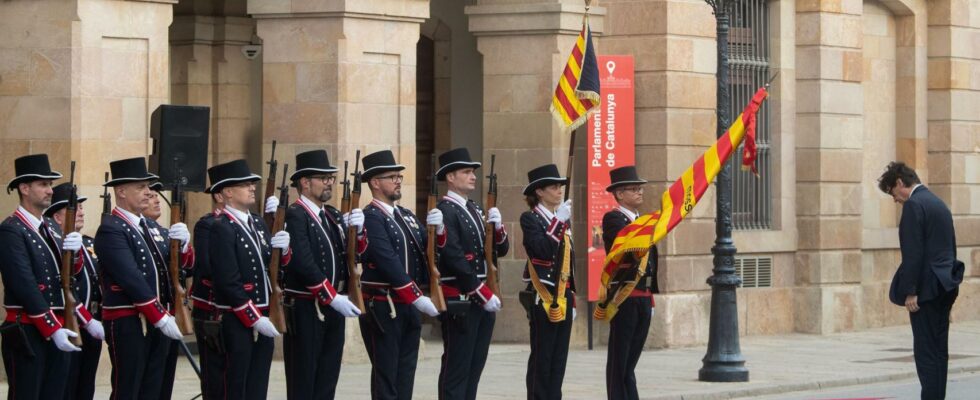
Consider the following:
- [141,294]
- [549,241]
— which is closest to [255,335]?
[141,294]

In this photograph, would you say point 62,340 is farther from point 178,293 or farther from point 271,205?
point 271,205

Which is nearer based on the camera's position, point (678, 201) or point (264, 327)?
point (264, 327)

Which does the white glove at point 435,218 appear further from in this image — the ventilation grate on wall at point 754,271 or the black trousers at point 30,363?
the ventilation grate on wall at point 754,271

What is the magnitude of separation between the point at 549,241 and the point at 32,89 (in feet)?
17.5

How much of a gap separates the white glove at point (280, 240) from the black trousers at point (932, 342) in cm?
485

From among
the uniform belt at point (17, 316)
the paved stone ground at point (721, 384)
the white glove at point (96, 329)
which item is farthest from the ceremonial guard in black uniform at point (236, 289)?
the paved stone ground at point (721, 384)

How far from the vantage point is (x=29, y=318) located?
38.8 feet

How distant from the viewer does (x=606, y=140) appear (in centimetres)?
2159

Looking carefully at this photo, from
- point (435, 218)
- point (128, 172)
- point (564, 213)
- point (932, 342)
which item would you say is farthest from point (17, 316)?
point (932, 342)

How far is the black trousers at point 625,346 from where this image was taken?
14.7 m

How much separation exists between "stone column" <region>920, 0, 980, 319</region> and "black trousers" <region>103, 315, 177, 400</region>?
51.9ft

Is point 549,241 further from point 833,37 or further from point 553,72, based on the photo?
point 833,37

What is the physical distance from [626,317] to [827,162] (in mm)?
9971

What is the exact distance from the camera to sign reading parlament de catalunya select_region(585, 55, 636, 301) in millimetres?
21500
